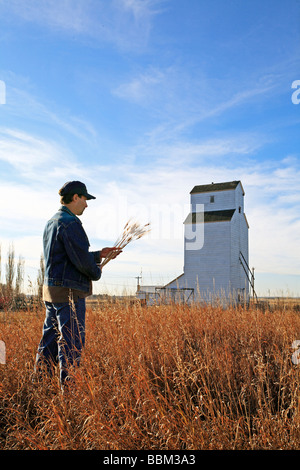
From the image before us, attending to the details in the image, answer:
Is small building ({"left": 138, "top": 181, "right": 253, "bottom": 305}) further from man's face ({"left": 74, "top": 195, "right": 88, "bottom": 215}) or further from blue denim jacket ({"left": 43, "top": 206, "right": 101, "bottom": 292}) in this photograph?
blue denim jacket ({"left": 43, "top": 206, "right": 101, "bottom": 292})

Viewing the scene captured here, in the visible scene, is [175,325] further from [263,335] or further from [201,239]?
[201,239]

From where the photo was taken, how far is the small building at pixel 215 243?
77.0 feet

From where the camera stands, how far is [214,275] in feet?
77.5

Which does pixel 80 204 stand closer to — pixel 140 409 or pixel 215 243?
pixel 140 409

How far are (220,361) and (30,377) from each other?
76.6 inches

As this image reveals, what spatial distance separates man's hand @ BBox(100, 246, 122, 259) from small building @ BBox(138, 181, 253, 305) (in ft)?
62.5

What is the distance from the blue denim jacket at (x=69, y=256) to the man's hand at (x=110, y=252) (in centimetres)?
18

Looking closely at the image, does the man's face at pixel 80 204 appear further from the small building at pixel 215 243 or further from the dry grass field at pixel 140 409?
the small building at pixel 215 243

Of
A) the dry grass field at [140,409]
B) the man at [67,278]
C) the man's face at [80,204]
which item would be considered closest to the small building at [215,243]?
the dry grass field at [140,409]

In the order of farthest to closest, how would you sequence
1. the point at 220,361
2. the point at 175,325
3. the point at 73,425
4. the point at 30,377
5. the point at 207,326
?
the point at 175,325 → the point at 207,326 → the point at 220,361 → the point at 30,377 → the point at 73,425

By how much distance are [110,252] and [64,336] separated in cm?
90

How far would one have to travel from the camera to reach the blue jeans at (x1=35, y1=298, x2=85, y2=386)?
10.5ft

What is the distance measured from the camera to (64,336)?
3.24 metres
